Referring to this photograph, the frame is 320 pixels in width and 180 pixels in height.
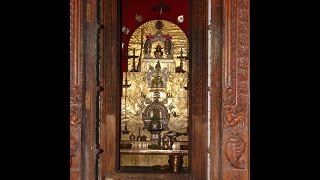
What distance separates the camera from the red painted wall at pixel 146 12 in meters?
10.3

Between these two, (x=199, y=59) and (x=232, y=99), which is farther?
(x=199, y=59)

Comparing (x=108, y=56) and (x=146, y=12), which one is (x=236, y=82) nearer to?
(x=108, y=56)

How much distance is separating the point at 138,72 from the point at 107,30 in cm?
414

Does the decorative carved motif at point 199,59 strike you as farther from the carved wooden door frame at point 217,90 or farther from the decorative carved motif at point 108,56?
the carved wooden door frame at point 217,90

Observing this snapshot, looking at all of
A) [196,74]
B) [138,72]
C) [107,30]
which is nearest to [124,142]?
[138,72]

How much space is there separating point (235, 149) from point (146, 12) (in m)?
7.02

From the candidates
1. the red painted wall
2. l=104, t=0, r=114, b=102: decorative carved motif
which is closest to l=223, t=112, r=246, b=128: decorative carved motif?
l=104, t=0, r=114, b=102: decorative carved motif

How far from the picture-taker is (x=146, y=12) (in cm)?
1048

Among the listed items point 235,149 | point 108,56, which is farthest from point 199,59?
point 235,149

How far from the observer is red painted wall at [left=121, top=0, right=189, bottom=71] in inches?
406

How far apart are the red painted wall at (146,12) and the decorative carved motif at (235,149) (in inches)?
259

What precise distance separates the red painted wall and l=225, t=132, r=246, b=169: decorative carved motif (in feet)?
21.6

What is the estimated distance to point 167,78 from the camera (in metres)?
10.8

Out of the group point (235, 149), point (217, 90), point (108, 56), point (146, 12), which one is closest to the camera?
point (235, 149)
